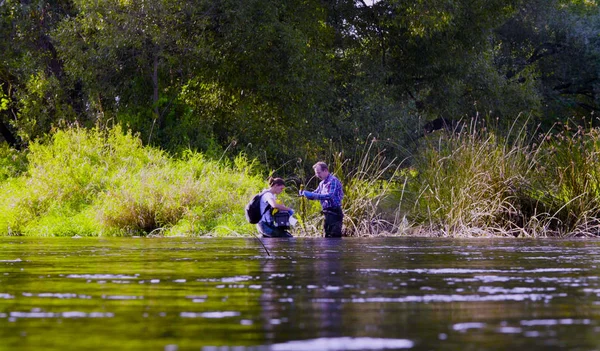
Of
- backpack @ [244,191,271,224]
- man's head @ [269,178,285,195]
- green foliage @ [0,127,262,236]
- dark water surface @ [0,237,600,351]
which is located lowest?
green foliage @ [0,127,262,236]

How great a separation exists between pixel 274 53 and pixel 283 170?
109 inches

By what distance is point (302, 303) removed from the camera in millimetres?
5074

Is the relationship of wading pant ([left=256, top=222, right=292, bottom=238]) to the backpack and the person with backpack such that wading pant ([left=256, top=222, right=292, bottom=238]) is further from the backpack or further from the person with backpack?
the backpack

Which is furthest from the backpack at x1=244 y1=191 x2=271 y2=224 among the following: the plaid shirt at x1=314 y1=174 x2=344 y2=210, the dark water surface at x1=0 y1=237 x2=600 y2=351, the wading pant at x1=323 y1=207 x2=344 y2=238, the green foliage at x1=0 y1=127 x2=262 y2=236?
the dark water surface at x1=0 y1=237 x2=600 y2=351

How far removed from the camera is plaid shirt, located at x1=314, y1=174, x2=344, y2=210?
15.3 meters

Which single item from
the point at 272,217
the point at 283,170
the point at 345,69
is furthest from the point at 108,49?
the point at 272,217

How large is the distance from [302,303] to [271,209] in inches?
403

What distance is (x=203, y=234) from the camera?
17391 millimetres

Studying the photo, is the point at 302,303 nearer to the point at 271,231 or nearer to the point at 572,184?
the point at 271,231

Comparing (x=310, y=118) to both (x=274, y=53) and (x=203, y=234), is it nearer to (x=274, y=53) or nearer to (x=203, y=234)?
(x=274, y=53)

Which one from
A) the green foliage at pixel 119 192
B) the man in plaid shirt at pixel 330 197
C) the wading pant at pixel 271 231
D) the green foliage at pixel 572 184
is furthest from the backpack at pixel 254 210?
the green foliage at pixel 572 184

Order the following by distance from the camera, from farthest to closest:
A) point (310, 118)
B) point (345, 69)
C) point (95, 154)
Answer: point (345, 69)
point (310, 118)
point (95, 154)

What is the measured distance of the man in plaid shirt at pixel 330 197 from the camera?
1523cm

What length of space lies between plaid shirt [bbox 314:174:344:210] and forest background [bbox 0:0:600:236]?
0.81 meters
